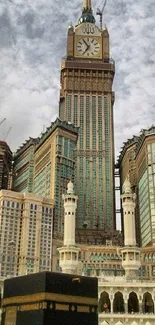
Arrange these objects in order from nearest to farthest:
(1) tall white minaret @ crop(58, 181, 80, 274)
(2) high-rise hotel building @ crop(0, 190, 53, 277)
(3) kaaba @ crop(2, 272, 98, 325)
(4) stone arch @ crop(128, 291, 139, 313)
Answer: (3) kaaba @ crop(2, 272, 98, 325) < (4) stone arch @ crop(128, 291, 139, 313) < (1) tall white minaret @ crop(58, 181, 80, 274) < (2) high-rise hotel building @ crop(0, 190, 53, 277)

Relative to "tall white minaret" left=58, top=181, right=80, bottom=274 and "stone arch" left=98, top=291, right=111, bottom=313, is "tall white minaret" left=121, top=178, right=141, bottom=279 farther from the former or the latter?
"tall white minaret" left=58, top=181, right=80, bottom=274

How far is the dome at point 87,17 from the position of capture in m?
159

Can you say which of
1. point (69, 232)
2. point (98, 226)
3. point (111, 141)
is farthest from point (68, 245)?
point (111, 141)

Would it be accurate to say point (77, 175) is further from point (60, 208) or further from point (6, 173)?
point (6, 173)

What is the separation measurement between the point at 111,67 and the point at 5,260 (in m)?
74.3

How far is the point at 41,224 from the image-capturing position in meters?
108

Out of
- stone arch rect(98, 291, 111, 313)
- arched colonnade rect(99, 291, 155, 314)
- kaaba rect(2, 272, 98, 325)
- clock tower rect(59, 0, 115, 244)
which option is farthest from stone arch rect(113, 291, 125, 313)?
clock tower rect(59, 0, 115, 244)

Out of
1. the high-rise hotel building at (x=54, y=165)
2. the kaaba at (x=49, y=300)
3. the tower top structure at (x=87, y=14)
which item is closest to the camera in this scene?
the kaaba at (x=49, y=300)

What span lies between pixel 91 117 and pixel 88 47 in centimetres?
2587

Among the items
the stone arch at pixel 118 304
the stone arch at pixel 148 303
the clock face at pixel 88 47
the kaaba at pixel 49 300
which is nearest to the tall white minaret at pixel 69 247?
the stone arch at pixel 118 304

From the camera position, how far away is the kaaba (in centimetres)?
3400

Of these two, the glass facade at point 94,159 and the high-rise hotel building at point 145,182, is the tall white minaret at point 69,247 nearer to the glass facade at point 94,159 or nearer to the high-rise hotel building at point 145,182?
the high-rise hotel building at point 145,182

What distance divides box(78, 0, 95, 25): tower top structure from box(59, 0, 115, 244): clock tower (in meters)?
0.41

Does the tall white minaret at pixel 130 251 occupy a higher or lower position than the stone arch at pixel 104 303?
higher
